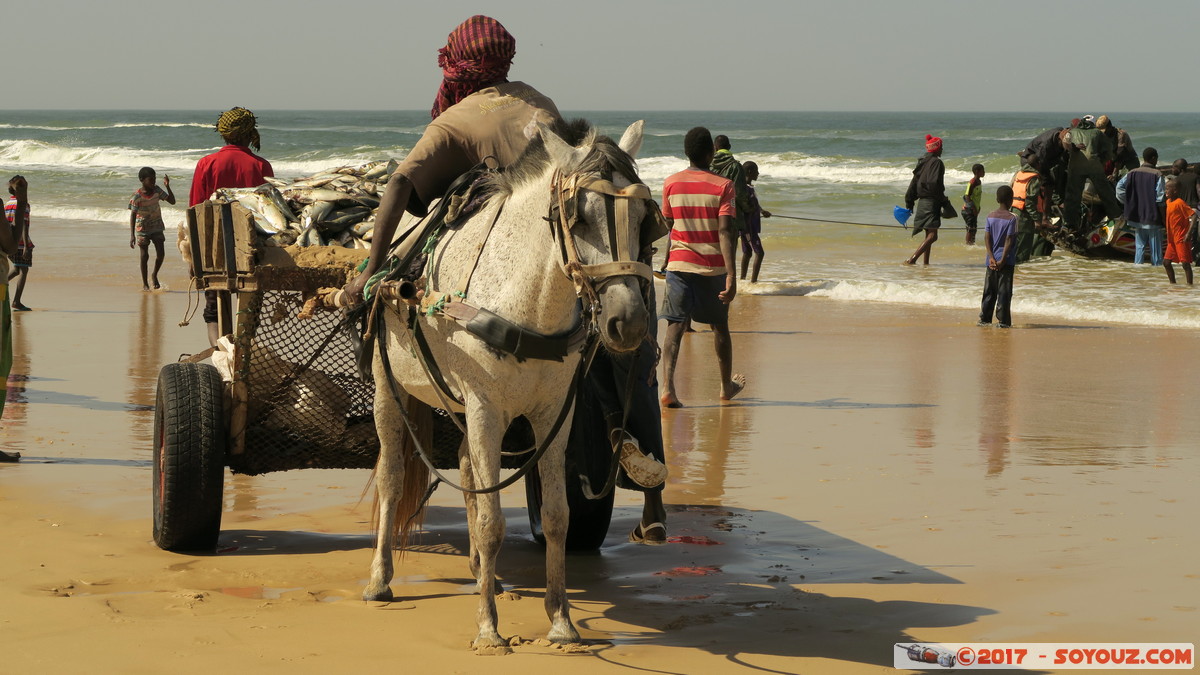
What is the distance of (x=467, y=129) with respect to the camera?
16.5 ft

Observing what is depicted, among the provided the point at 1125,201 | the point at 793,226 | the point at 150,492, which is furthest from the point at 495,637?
the point at 793,226

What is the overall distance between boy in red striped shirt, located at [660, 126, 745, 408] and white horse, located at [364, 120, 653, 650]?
171 inches

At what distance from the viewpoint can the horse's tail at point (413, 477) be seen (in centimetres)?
564

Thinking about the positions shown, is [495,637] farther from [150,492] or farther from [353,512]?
[150,492]

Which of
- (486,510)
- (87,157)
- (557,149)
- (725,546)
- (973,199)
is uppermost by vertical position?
(557,149)

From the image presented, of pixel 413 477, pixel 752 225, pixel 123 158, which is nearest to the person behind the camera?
pixel 413 477

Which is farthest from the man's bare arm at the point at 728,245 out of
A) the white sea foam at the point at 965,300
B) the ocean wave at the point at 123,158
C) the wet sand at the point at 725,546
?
the ocean wave at the point at 123,158

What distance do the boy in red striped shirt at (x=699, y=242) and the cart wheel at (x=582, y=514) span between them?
326 cm

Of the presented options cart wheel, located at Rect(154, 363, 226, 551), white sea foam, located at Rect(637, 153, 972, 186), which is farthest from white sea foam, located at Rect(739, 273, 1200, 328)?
white sea foam, located at Rect(637, 153, 972, 186)

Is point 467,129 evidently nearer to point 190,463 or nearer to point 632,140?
point 632,140

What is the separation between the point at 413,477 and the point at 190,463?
0.99m

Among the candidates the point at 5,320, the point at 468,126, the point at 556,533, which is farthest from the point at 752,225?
the point at 556,533

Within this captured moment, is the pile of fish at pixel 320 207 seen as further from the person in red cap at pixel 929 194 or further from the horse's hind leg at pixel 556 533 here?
the person in red cap at pixel 929 194

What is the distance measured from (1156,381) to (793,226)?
16.4 meters
